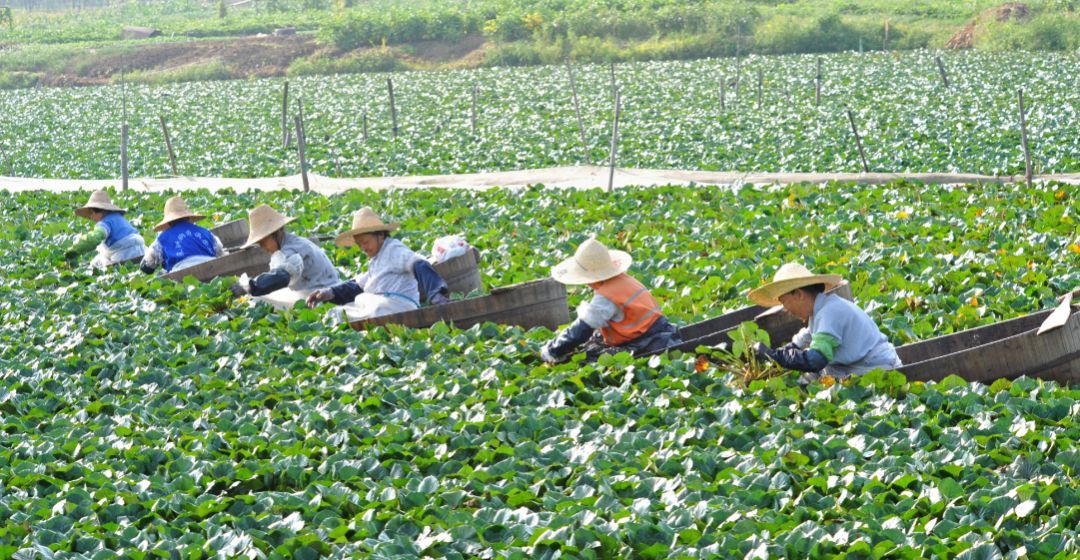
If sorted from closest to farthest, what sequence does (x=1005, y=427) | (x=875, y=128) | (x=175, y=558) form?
(x=175, y=558) < (x=1005, y=427) < (x=875, y=128)

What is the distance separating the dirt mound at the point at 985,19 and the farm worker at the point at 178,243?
109 ft

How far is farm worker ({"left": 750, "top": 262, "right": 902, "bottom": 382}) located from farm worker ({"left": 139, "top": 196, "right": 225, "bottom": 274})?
6.10 m

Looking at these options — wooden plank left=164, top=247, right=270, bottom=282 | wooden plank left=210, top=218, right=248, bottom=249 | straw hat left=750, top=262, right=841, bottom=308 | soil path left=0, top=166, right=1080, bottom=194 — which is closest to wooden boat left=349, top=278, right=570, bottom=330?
straw hat left=750, top=262, right=841, bottom=308

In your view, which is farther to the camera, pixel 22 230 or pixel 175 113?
pixel 175 113

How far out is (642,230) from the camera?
43.8ft

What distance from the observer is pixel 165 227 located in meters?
11.9

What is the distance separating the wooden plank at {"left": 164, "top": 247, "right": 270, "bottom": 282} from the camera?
11.2 m

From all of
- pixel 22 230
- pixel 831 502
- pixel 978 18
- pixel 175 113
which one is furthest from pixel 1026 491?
pixel 978 18

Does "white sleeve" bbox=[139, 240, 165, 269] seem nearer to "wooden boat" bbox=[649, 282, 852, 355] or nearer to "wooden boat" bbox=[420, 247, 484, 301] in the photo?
"wooden boat" bbox=[420, 247, 484, 301]

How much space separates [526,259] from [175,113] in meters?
23.5

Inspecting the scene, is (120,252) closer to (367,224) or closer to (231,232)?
(231,232)

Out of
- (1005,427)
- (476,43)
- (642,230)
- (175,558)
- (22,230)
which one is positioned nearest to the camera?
(175,558)

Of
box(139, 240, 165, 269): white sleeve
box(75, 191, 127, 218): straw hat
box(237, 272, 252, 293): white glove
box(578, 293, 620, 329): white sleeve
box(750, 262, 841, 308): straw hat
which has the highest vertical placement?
box(750, 262, 841, 308): straw hat

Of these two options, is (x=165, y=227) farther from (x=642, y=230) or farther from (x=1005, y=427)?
(x=1005, y=427)
